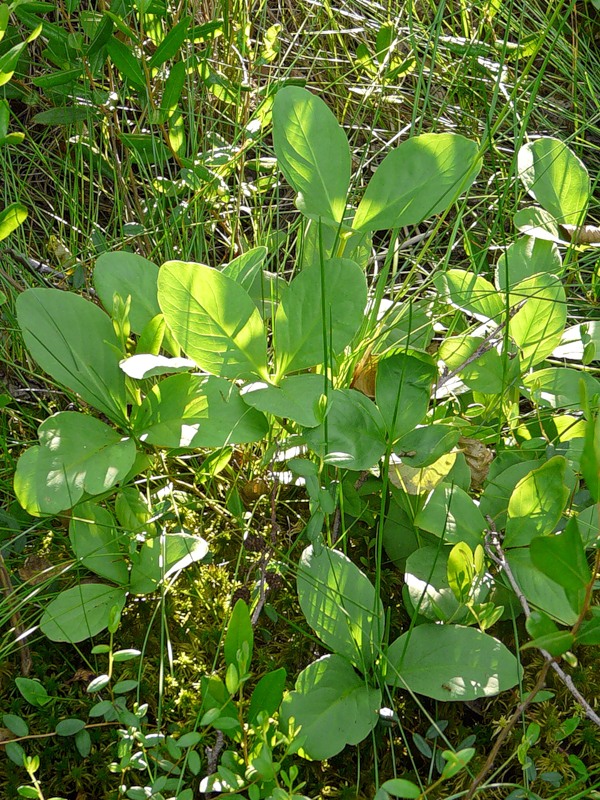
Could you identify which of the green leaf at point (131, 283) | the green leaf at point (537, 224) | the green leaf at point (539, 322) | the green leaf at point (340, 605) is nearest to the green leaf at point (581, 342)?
the green leaf at point (539, 322)

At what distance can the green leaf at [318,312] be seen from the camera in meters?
0.91

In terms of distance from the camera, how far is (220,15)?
1.63m

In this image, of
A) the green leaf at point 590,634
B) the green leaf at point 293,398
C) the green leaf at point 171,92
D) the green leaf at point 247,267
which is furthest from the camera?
the green leaf at point 171,92

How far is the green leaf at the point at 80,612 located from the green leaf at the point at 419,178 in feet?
1.86

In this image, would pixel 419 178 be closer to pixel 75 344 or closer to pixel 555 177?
pixel 555 177

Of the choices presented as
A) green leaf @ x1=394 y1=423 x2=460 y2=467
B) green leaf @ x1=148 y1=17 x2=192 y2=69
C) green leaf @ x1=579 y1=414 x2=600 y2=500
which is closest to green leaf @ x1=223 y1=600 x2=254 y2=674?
green leaf @ x1=394 y1=423 x2=460 y2=467

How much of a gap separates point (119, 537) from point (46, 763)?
25 centimetres

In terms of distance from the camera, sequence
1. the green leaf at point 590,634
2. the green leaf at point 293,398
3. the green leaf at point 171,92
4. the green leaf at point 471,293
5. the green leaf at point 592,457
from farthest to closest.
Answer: the green leaf at point 171,92 → the green leaf at point 471,293 → the green leaf at point 293,398 → the green leaf at point 590,634 → the green leaf at point 592,457

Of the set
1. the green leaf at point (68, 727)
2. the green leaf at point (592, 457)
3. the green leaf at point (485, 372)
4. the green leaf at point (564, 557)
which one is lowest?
the green leaf at point (68, 727)

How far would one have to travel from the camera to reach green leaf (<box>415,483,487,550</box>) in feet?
2.92

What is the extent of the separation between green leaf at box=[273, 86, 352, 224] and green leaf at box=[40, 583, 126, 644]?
0.54m

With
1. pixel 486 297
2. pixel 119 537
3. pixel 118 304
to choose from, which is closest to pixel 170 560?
pixel 119 537

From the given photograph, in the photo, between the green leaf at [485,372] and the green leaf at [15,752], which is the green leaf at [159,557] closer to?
the green leaf at [15,752]

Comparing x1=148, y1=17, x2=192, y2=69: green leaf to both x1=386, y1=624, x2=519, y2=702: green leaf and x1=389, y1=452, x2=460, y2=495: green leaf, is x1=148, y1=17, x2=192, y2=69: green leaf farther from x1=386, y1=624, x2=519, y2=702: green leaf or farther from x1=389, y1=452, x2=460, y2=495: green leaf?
x1=386, y1=624, x2=519, y2=702: green leaf
